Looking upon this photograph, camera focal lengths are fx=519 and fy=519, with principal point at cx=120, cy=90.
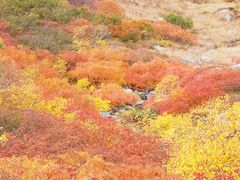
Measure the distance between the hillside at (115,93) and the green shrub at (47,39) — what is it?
0.30 feet

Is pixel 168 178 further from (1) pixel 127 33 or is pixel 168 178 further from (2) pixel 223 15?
(2) pixel 223 15

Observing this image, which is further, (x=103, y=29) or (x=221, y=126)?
(x=103, y=29)

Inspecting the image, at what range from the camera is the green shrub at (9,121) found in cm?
1966

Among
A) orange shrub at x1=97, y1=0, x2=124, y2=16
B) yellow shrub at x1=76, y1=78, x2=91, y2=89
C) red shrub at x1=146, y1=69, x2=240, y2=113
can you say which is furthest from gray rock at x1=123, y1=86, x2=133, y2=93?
orange shrub at x1=97, y1=0, x2=124, y2=16

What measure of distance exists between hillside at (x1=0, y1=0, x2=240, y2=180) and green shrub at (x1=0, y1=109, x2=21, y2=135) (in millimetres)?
45

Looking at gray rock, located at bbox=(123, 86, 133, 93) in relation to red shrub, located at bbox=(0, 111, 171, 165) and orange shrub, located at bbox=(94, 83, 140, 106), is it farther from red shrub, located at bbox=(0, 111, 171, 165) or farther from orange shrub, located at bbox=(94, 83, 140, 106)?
red shrub, located at bbox=(0, 111, 171, 165)

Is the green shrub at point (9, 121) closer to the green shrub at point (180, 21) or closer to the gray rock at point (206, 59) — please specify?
the gray rock at point (206, 59)

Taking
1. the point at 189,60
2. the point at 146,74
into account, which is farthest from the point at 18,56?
the point at 189,60

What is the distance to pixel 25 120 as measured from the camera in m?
20.3

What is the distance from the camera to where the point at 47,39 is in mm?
38844

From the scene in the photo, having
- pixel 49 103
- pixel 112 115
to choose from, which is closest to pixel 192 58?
pixel 112 115

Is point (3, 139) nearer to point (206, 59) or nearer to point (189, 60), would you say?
point (189, 60)

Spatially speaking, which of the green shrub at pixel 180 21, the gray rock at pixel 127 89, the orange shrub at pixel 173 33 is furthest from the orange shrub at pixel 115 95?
the green shrub at pixel 180 21

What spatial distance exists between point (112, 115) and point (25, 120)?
346 inches
